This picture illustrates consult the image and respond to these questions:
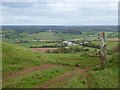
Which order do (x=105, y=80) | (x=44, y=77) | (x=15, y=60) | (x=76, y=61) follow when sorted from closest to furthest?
(x=105, y=80) < (x=44, y=77) < (x=15, y=60) < (x=76, y=61)

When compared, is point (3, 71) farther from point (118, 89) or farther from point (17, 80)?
point (118, 89)

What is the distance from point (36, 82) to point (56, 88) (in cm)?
308

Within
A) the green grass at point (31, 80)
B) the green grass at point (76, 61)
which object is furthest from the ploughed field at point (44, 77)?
the green grass at point (76, 61)

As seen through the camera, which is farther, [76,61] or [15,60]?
[76,61]

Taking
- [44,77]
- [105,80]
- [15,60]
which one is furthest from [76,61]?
[105,80]

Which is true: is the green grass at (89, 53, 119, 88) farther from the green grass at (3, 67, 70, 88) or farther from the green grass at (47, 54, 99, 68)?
the green grass at (47, 54, 99, 68)

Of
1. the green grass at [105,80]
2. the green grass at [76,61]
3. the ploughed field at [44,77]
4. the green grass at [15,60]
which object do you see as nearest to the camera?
the green grass at [105,80]

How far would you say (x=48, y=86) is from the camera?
19.3 metres

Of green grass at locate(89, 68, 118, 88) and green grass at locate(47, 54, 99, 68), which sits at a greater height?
green grass at locate(89, 68, 118, 88)

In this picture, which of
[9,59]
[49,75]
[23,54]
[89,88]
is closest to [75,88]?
[89,88]

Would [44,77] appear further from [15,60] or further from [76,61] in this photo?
[76,61]

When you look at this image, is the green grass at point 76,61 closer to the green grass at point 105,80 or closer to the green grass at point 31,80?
the green grass at point 31,80

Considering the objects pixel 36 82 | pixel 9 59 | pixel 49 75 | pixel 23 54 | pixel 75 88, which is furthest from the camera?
pixel 23 54

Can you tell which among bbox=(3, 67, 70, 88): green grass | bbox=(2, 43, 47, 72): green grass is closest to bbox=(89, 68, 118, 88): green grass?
bbox=(3, 67, 70, 88): green grass
